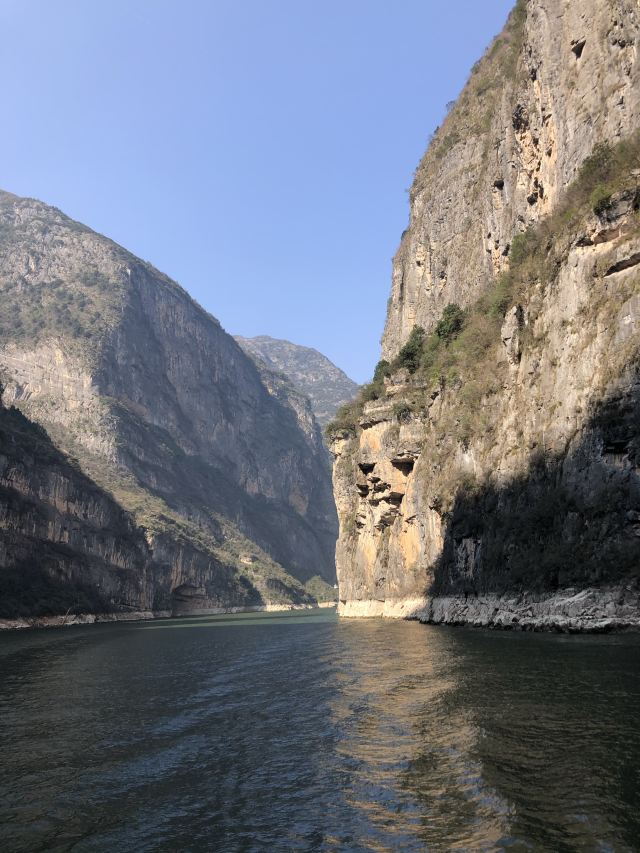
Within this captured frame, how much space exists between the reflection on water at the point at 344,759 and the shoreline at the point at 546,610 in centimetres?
285

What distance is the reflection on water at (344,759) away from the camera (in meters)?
9.63

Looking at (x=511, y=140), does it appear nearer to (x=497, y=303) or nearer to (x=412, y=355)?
(x=497, y=303)

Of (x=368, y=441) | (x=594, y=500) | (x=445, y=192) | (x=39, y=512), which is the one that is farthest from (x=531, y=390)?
(x=39, y=512)

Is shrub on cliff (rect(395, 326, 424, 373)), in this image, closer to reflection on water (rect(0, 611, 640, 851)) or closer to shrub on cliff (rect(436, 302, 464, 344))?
shrub on cliff (rect(436, 302, 464, 344))

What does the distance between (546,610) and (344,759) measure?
24.0 meters

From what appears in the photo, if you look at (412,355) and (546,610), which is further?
(412,355)

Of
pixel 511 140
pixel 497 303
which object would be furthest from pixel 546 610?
pixel 511 140

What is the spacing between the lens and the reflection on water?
9.63 m

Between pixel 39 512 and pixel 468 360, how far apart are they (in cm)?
10253

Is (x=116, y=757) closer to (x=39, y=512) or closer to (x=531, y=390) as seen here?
(x=531, y=390)

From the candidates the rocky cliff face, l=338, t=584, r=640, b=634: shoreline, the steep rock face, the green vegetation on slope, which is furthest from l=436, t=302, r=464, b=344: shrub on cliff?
l=338, t=584, r=640, b=634: shoreline

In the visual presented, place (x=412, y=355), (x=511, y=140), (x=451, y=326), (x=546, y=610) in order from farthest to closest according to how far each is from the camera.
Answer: (x=412, y=355), (x=451, y=326), (x=511, y=140), (x=546, y=610)

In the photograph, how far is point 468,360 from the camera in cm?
5731

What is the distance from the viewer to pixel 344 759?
1355 centimetres
